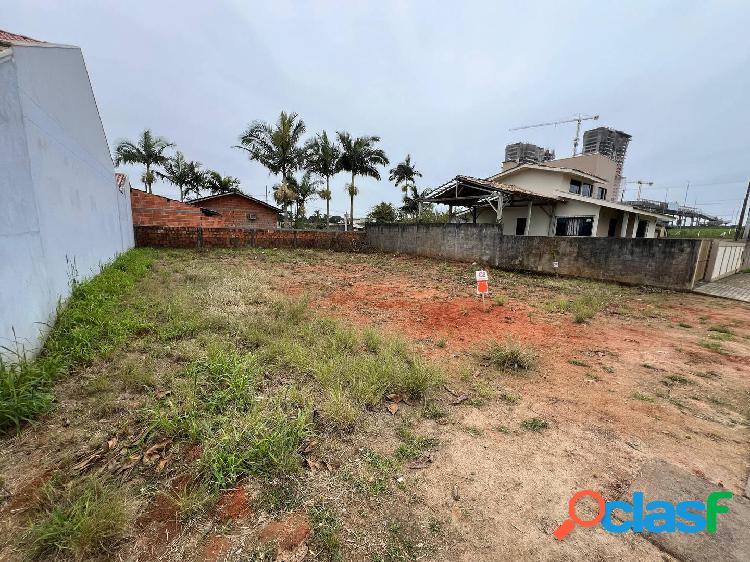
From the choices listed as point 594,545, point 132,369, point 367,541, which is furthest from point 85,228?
point 594,545

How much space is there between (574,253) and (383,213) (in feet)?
60.9

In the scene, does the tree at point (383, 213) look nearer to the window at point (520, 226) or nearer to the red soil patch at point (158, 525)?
the window at point (520, 226)

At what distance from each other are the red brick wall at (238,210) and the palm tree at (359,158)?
6170 mm

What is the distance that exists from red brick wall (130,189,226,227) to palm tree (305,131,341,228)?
827 centimetres

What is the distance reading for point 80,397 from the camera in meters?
2.62

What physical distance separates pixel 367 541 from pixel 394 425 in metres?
0.98

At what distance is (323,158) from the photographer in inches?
826

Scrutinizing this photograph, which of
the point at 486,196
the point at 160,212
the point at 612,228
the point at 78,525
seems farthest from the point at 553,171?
the point at 160,212

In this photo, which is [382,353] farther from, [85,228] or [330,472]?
[85,228]

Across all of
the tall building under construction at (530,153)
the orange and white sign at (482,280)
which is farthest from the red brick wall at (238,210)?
the tall building under construction at (530,153)

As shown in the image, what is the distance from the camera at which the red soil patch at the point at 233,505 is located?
66.4 inches

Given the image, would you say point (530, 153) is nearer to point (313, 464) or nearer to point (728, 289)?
point (728, 289)

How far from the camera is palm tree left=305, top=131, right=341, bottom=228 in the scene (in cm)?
2056

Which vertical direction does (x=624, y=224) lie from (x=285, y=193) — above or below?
below
